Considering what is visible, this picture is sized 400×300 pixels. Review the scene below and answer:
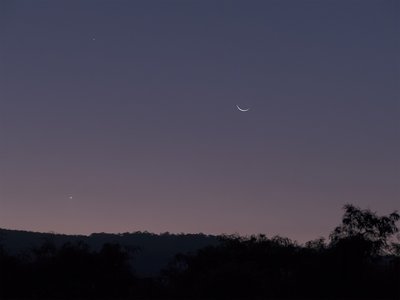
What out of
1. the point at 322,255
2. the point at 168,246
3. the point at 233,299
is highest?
the point at 168,246

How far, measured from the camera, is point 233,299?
141 feet

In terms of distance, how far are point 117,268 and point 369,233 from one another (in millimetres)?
16605

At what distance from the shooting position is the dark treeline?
43938 mm

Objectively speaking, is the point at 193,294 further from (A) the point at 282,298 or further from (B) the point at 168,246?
(B) the point at 168,246

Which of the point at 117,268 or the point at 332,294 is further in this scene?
the point at 117,268

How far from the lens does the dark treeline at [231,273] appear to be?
144 ft

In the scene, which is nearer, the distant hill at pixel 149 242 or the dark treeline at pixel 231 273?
the dark treeline at pixel 231 273

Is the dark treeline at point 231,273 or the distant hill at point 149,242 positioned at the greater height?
the distant hill at point 149,242

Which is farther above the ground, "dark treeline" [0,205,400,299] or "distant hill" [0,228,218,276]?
"distant hill" [0,228,218,276]

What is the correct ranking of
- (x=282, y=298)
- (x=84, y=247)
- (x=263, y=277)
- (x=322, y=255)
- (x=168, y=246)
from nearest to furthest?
1. (x=282, y=298)
2. (x=263, y=277)
3. (x=322, y=255)
4. (x=84, y=247)
5. (x=168, y=246)

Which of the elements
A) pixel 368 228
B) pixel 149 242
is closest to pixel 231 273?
pixel 368 228

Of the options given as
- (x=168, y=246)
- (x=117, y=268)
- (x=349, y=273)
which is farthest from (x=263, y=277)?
(x=168, y=246)

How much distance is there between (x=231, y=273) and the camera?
45.7 meters

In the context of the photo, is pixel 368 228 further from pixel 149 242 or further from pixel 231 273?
pixel 149 242
